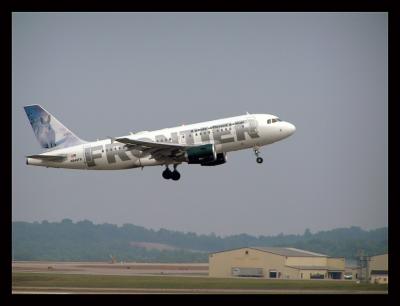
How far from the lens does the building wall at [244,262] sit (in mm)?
88188

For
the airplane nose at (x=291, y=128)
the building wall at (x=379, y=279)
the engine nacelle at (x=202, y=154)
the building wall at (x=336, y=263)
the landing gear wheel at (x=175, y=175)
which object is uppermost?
the airplane nose at (x=291, y=128)

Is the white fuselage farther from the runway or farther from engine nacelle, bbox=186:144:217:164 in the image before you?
the runway

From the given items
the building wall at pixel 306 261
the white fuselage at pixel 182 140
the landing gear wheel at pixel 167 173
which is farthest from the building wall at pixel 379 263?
the landing gear wheel at pixel 167 173

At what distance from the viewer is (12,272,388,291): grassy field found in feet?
251

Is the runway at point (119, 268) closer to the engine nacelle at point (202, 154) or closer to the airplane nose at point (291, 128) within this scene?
the engine nacelle at point (202, 154)

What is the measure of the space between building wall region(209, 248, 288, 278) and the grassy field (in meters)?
5.34

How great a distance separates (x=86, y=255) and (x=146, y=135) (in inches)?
1351

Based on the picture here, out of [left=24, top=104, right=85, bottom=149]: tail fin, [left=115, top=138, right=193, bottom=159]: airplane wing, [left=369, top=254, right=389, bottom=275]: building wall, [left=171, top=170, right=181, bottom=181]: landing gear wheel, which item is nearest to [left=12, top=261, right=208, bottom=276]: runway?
[left=171, top=170, right=181, bottom=181]: landing gear wheel

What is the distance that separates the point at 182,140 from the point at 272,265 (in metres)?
16.1

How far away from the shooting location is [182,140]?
264 ft

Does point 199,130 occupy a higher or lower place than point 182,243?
higher
